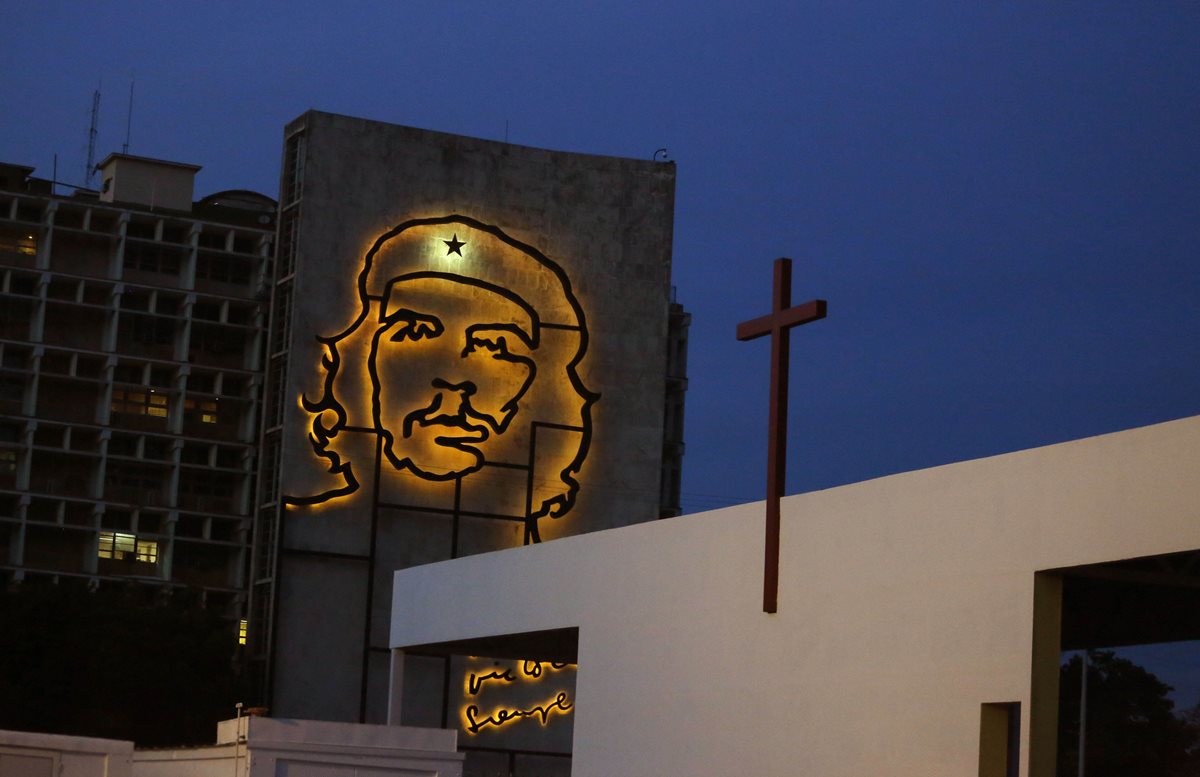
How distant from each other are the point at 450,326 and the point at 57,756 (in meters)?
26.7

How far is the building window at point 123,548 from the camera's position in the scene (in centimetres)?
4912

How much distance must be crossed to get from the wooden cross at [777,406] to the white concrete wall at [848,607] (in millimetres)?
187

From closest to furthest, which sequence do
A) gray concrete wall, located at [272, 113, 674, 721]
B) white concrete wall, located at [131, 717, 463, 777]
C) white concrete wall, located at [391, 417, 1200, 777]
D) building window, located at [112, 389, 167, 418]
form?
white concrete wall, located at [391, 417, 1200, 777], white concrete wall, located at [131, 717, 463, 777], gray concrete wall, located at [272, 113, 674, 721], building window, located at [112, 389, 167, 418]

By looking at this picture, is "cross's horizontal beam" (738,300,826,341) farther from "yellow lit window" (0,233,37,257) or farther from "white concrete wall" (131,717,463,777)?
"yellow lit window" (0,233,37,257)

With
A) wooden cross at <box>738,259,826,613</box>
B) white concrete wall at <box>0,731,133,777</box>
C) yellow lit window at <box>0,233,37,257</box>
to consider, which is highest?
yellow lit window at <box>0,233,37,257</box>

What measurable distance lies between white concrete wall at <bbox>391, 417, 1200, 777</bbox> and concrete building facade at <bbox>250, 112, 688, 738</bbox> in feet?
57.9

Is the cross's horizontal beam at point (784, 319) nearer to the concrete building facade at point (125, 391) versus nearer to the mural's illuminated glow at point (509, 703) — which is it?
the mural's illuminated glow at point (509, 703)

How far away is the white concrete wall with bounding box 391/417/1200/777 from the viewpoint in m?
14.1

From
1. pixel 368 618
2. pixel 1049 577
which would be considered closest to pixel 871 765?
pixel 1049 577

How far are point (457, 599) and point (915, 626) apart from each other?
370 inches

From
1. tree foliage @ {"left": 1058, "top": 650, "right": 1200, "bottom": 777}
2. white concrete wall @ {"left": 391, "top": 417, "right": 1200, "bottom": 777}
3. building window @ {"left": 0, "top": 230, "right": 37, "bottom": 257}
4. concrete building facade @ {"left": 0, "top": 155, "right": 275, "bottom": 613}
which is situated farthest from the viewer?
building window @ {"left": 0, "top": 230, "right": 37, "bottom": 257}

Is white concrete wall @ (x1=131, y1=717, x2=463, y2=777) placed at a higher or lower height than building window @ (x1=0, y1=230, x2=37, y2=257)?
lower

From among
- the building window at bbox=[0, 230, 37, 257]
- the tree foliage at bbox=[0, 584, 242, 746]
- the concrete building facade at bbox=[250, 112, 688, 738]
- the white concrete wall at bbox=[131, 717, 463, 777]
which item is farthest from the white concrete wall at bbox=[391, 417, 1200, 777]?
the building window at bbox=[0, 230, 37, 257]

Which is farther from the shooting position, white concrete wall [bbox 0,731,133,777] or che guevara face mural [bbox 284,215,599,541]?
che guevara face mural [bbox 284,215,599,541]
